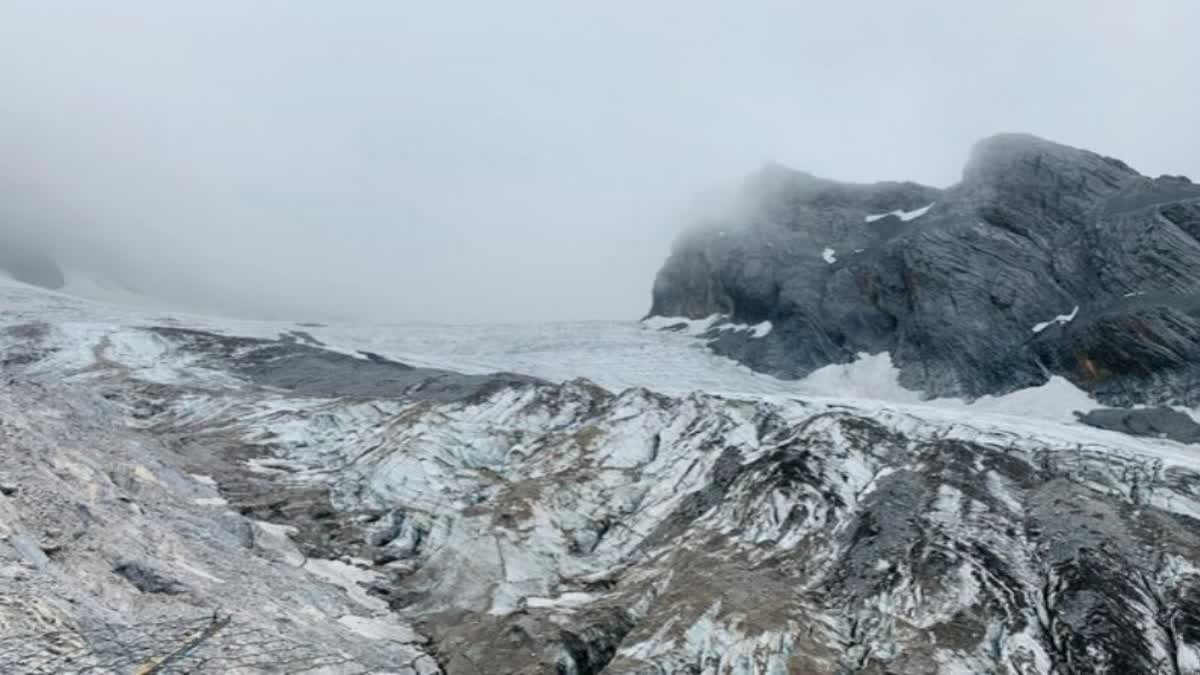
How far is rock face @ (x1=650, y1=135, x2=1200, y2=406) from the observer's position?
64438 mm

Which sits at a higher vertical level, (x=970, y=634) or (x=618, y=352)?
(x=618, y=352)

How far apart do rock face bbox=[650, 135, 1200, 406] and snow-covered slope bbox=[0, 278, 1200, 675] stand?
77.2 feet

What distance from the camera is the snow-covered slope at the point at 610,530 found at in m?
24.8

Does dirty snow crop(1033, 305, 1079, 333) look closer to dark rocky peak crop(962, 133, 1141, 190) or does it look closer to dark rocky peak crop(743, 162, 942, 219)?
dark rocky peak crop(962, 133, 1141, 190)

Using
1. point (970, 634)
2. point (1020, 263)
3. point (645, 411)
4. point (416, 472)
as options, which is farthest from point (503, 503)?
point (1020, 263)

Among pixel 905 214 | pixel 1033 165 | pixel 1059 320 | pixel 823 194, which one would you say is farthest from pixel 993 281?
pixel 823 194

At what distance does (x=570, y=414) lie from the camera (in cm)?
4956

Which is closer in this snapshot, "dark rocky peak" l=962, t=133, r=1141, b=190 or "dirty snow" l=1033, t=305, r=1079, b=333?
"dirty snow" l=1033, t=305, r=1079, b=333

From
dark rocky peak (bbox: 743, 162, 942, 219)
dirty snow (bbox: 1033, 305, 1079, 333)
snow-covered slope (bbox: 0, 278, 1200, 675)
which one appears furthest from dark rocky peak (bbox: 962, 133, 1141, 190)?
snow-covered slope (bbox: 0, 278, 1200, 675)

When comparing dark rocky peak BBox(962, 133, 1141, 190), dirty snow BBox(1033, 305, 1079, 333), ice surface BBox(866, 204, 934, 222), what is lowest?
dirty snow BBox(1033, 305, 1079, 333)

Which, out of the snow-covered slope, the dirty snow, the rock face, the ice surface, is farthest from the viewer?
the ice surface

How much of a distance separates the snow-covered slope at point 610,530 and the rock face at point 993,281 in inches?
926

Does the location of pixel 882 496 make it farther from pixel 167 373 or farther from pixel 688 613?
pixel 167 373

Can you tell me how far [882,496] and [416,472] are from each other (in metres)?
20.8
